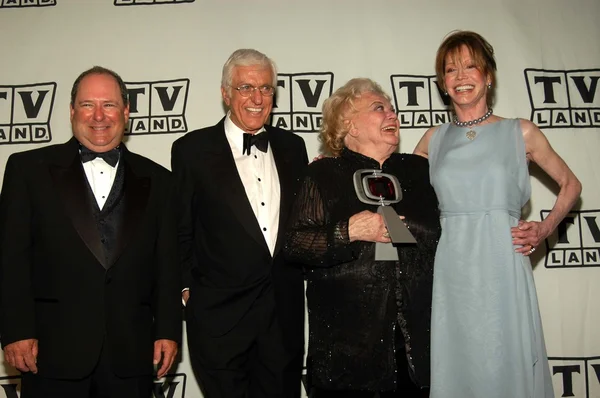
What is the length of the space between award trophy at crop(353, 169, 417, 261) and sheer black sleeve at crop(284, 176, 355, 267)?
119 millimetres

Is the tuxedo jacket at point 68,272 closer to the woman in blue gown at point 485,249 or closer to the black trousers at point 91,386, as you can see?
the black trousers at point 91,386

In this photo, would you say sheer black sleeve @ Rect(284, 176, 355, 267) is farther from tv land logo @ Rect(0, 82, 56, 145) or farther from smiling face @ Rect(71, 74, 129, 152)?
tv land logo @ Rect(0, 82, 56, 145)

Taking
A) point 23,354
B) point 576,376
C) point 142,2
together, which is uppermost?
point 142,2

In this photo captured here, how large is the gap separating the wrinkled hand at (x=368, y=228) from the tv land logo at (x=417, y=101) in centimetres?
164

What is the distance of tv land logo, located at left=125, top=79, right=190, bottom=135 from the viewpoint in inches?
147

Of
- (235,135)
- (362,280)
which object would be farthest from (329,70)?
(362,280)

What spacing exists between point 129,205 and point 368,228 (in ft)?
2.99

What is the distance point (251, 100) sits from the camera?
2.79 metres

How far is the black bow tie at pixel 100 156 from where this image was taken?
2.47 meters

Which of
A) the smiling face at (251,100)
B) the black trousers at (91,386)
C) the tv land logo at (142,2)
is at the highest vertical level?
the tv land logo at (142,2)

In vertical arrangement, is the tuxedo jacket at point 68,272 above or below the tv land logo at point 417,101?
below

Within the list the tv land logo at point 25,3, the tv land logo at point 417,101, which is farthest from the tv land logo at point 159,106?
the tv land logo at point 417,101

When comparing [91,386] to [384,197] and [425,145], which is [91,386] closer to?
[384,197]

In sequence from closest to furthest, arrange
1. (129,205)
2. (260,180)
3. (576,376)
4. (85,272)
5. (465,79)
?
(85,272) < (129,205) < (465,79) < (260,180) < (576,376)
